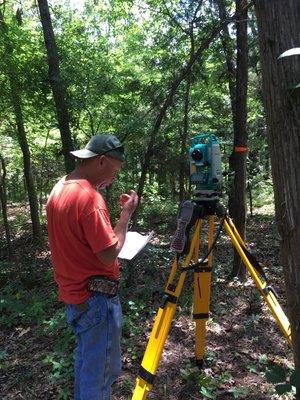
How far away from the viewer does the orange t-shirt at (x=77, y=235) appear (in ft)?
6.91

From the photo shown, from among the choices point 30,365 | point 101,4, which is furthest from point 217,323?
point 101,4

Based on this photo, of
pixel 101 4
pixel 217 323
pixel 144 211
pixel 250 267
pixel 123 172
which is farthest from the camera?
pixel 101 4

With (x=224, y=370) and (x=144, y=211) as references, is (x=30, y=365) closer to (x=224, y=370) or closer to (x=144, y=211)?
(x=224, y=370)

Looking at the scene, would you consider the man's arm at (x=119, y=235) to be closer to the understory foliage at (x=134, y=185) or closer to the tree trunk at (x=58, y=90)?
the understory foliage at (x=134, y=185)

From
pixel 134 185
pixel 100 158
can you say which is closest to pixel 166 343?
pixel 100 158

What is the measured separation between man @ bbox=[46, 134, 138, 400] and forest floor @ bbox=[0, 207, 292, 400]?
3.71 ft

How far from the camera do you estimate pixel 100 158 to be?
2314 mm

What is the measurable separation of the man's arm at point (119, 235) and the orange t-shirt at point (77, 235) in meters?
0.04

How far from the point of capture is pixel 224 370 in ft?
11.5

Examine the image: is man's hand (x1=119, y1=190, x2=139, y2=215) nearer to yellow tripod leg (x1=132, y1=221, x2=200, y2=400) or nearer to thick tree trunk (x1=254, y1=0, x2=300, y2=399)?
yellow tripod leg (x1=132, y1=221, x2=200, y2=400)

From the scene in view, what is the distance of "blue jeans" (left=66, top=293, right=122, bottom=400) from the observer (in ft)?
7.45

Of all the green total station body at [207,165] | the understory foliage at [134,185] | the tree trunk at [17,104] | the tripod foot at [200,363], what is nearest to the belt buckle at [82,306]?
the understory foliage at [134,185]

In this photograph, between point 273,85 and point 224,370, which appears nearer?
point 273,85

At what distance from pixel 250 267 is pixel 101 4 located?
14405 millimetres
